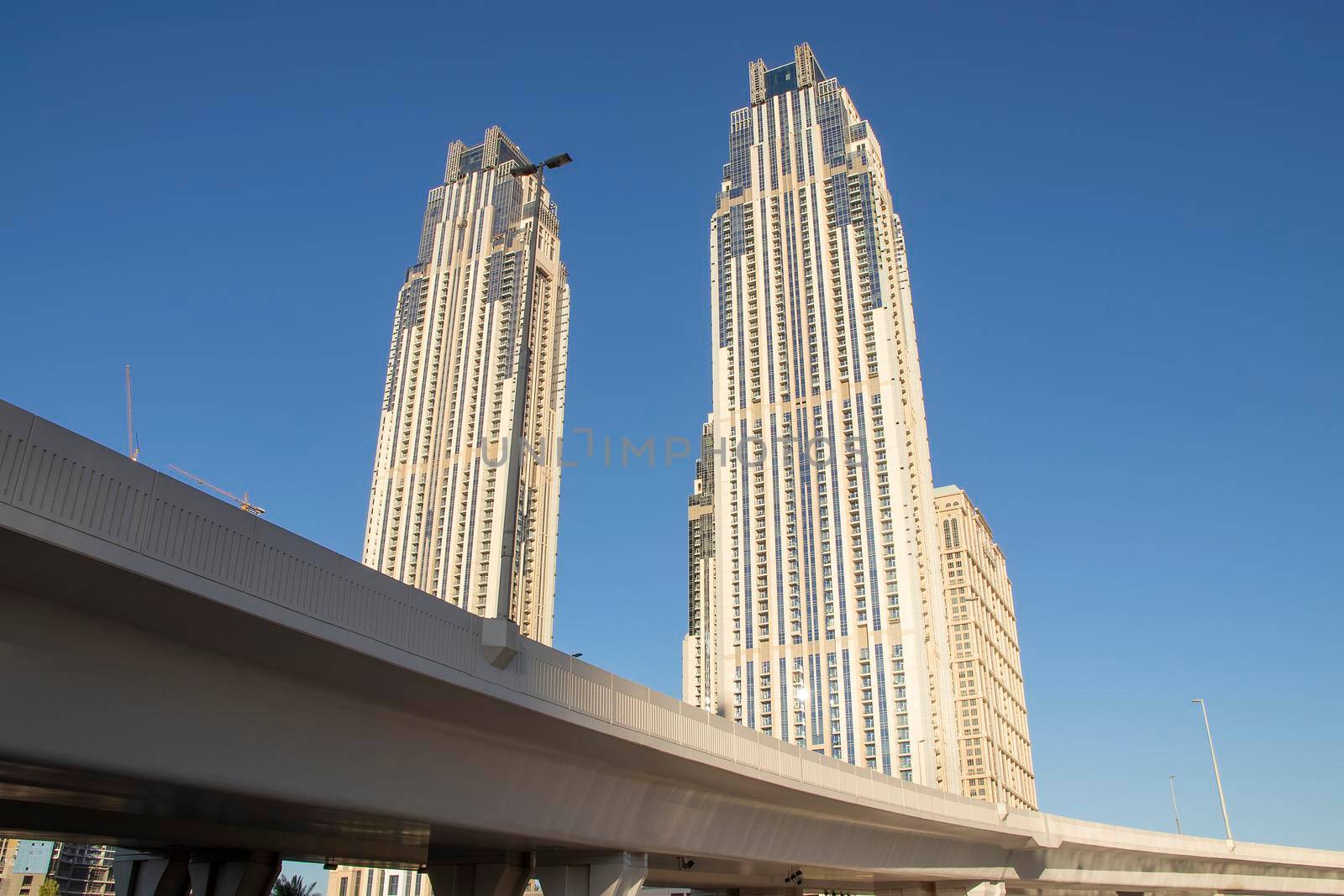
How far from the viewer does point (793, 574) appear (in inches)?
5192

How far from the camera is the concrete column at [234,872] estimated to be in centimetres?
3850

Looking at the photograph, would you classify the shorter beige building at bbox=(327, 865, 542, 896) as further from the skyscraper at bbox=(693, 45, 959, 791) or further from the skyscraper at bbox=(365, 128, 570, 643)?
the skyscraper at bbox=(693, 45, 959, 791)

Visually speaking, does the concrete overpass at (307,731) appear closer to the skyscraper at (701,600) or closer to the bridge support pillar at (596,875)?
the bridge support pillar at (596,875)

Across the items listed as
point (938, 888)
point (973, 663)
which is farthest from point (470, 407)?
point (938, 888)

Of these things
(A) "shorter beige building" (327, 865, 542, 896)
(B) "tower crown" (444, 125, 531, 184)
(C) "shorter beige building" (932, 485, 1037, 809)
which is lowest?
(A) "shorter beige building" (327, 865, 542, 896)

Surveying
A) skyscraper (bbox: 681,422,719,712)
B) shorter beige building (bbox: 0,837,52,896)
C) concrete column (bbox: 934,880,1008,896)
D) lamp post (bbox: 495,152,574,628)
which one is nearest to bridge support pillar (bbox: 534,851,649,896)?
lamp post (bbox: 495,152,574,628)

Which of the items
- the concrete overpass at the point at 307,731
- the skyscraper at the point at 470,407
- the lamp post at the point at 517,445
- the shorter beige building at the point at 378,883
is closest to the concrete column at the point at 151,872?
the concrete overpass at the point at 307,731

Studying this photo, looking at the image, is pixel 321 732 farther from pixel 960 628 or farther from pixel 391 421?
pixel 960 628

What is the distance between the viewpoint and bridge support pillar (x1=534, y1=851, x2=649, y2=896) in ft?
106

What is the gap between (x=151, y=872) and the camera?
41.4m

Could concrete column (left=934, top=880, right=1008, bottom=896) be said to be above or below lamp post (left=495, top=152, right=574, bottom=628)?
below

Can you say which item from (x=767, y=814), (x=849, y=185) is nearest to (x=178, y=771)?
(x=767, y=814)

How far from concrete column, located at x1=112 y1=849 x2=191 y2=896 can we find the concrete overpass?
0.10 m

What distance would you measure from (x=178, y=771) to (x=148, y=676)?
75.3 inches
